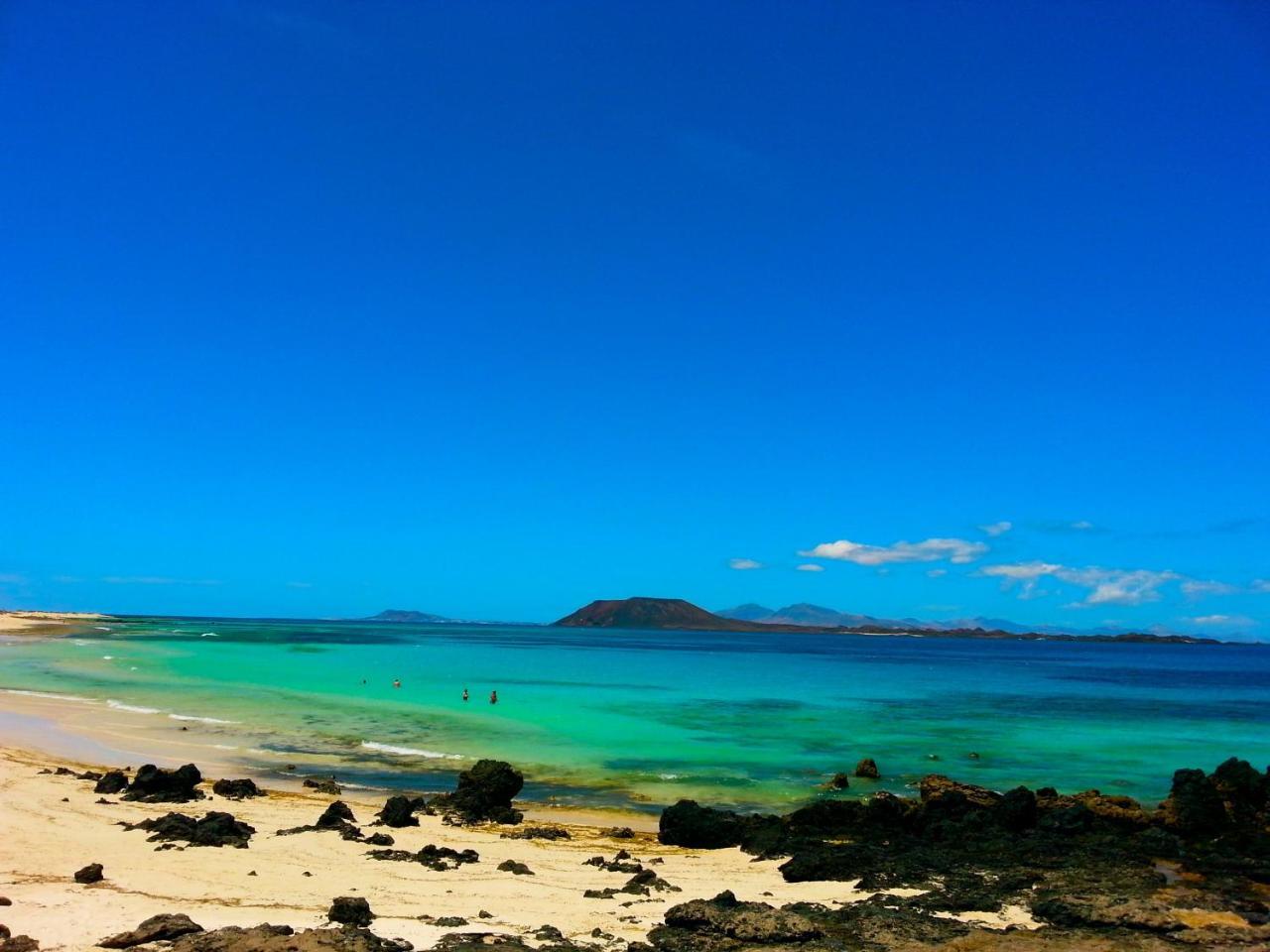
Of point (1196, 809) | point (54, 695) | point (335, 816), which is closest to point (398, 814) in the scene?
point (335, 816)

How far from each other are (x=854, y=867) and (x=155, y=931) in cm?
886

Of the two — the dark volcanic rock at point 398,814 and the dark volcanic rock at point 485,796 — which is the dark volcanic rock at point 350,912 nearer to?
the dark volcanic rock at point 398,814

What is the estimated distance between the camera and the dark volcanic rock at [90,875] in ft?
32.6

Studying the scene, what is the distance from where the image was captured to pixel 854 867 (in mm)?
11930

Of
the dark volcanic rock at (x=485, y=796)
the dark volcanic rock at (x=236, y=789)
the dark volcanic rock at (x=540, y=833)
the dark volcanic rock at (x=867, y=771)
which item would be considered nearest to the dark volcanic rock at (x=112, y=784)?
the dark volcanic rock at (x=236, y=789)

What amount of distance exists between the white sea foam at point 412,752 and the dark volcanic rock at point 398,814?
29.0 feet

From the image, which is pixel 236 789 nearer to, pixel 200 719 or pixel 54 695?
pixel 200 719

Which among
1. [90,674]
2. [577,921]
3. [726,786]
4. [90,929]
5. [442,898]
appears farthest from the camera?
[90,674]

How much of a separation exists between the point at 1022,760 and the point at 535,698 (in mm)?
24156

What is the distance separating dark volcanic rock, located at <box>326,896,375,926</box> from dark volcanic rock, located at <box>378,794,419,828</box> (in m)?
5.73

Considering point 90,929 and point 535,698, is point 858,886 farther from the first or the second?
point 535,698

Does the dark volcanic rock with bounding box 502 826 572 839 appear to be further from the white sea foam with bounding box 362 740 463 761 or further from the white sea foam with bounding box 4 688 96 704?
the white sea foam with bounding box 4 688 96 704

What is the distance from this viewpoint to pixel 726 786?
67.5ft

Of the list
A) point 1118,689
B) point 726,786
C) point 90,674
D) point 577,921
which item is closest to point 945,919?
point 577,921
